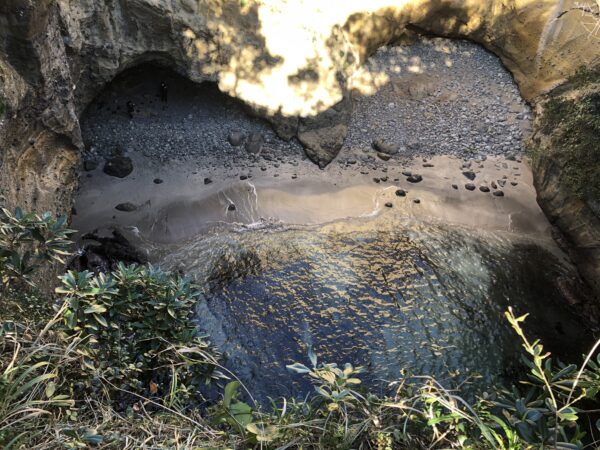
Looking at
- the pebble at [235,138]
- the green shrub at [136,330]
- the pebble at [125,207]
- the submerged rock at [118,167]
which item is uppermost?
the pebble at [235,138]

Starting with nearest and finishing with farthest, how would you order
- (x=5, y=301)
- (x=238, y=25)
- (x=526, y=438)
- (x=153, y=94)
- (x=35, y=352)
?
(x=526, y=438)
(x=35, y=352)
(x=5, y=301)
(x=238, y=25)
(x=153, y=94)

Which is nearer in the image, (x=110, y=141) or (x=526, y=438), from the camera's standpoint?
(x=526, y=438)

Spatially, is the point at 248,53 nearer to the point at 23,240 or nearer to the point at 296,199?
the point at 296,199

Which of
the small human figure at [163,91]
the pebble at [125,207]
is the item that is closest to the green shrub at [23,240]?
the pebble at [125,207]

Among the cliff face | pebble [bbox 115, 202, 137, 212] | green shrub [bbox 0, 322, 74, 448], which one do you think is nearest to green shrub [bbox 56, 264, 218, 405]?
green shrub [bbox 0, 322, 74, 448]

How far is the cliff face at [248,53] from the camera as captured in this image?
7355 millimetres

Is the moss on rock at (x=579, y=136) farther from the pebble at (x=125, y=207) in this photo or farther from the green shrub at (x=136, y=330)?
the pebble at (x=125, y=207)

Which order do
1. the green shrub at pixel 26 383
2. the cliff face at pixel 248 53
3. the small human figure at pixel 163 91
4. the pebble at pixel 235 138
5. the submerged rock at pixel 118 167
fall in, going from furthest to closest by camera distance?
1. the small human figure at pixel 163 91
2. the pebble at pixel 235 138
3. the submerged rock at pixel 118 167
4. the cliff face at pixel 248 53
5. the green shrub at pixel 26 383

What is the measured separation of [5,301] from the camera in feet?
13.4

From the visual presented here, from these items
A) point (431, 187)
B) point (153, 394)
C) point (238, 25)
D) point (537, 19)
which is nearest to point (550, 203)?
point (431, 187)

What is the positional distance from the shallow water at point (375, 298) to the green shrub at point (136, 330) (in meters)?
3.37

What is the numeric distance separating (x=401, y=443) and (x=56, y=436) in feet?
6.71

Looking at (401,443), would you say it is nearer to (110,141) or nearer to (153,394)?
(153,394)

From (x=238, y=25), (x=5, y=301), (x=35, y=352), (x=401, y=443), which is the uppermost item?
(x=238, y=25)
